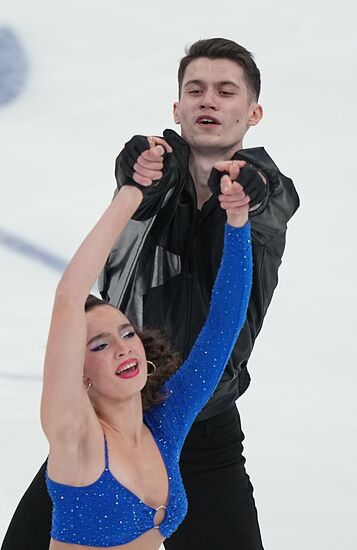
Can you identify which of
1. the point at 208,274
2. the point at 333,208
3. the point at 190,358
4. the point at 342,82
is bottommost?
the point at 190,358

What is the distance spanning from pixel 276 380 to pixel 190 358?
66.8 inches

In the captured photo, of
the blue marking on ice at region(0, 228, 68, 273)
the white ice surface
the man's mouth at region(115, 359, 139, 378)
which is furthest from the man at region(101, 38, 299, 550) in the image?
the blue marking on ice at region(0, 228, 68, 273)

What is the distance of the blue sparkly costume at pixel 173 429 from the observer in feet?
8.57

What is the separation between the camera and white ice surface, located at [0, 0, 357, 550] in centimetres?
427

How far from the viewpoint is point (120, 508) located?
264cm

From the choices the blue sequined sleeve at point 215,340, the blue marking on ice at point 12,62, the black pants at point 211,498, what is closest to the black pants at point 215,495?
the black pants at point 211,498

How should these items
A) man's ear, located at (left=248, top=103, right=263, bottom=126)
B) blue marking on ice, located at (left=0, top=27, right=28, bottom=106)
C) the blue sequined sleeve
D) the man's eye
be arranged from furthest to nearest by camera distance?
blue marking on ice, located at (left=0, top=27, right=28, bottom=106), man's ear, located at (left=248, top=103, right=263, bottom=126), the blue sequined sleeve, the man's eye

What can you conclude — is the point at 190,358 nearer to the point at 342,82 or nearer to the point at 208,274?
the point at 208,274

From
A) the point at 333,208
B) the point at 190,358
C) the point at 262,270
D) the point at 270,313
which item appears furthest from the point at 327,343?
the point at 190,358

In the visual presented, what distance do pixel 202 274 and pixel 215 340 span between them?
16.0 inches

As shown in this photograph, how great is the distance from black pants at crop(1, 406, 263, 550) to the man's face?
2.50 ft

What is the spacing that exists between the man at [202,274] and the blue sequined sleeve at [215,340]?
0.94 feet

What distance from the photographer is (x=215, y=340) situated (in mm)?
2814

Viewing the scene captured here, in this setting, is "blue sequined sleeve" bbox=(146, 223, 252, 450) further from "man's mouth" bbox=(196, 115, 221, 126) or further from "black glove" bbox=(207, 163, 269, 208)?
"man's mouth" bbox=(196, 115, 221, 126)
